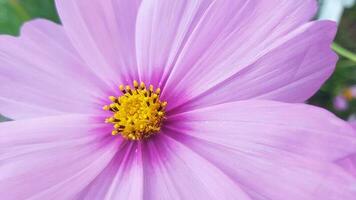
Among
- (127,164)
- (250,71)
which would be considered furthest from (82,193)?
(250,71)

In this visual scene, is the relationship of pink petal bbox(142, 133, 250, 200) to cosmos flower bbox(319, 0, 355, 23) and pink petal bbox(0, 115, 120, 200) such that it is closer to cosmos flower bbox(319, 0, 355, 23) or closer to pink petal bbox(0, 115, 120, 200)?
pink petal bbox(0, 115, 120, 200)

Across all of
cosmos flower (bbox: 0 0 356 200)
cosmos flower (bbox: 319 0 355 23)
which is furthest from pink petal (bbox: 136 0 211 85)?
cosmos flower (bbox: 319 0 355 23)

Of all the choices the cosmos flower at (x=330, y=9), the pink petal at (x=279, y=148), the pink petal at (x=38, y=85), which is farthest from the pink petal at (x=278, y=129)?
the cosmos flower at (x=330, y=9)

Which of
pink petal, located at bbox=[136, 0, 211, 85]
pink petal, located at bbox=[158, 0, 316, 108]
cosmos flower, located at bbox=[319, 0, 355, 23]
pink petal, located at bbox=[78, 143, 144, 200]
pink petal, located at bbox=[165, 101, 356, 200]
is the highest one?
pink petal, located at bbox=[136, 0, 211, 85]

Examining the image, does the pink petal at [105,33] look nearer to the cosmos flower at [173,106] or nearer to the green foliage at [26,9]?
the cosmos flower at [173,106]

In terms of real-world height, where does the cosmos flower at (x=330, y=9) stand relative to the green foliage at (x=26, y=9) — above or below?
below

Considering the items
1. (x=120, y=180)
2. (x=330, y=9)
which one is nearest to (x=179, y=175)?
(x=120, y=180)
